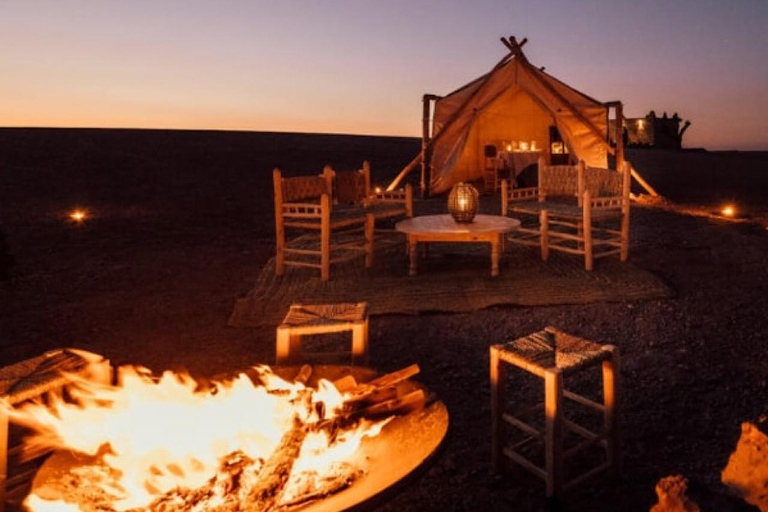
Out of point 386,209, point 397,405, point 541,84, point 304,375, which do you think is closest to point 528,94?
point 541,84

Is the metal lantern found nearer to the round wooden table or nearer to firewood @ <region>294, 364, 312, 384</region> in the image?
the round wooden table

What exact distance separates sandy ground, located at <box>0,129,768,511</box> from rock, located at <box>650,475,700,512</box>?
84cm

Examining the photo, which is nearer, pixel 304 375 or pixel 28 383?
pixel 28 383

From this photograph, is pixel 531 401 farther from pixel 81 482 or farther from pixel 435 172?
pixel 435 172

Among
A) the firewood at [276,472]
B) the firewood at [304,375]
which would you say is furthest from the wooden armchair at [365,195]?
the firewood at [276,472]

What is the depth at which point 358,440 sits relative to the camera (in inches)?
78.3

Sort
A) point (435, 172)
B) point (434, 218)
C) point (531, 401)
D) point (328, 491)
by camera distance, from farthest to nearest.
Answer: point (435, 172) → point (434, 218) → point (531, 401) → point (328, 491)

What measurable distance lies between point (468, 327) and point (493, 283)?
3.75ft

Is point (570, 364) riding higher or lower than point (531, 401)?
higher

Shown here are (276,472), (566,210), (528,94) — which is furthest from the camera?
(528,94)

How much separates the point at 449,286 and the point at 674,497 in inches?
152

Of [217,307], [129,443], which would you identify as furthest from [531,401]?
[217,307]

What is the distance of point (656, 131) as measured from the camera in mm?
35594

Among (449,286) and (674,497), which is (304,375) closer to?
(674,497)
